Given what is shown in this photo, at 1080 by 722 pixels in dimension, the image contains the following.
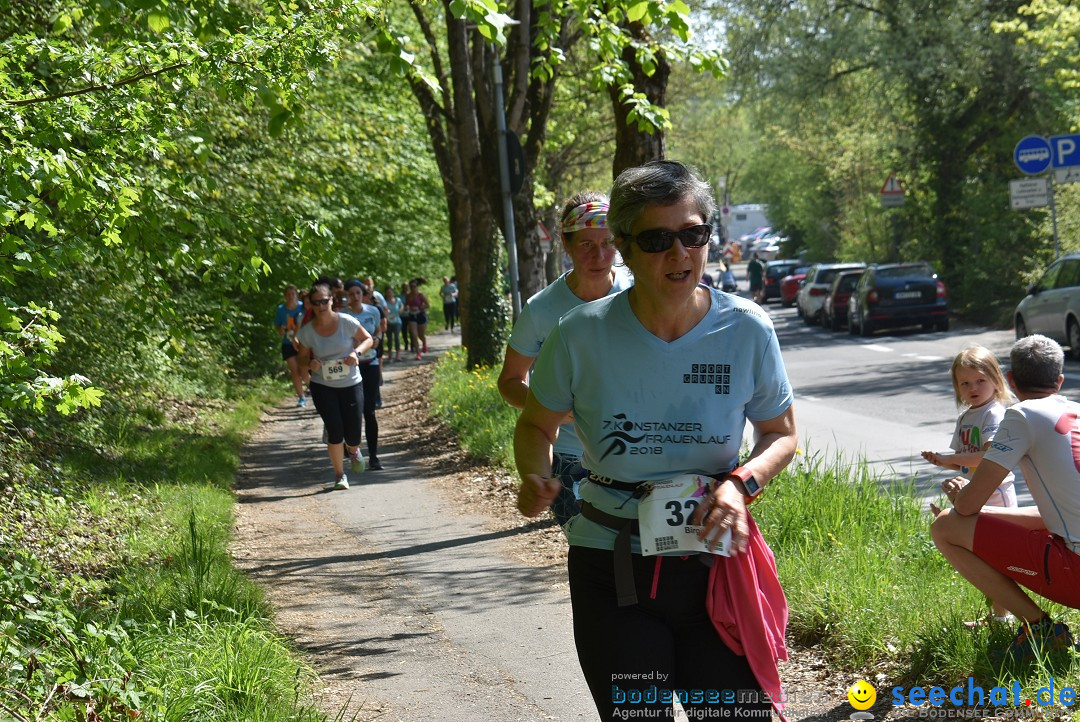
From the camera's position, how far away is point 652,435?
10.7 feet

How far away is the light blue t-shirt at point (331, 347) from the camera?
12.3m

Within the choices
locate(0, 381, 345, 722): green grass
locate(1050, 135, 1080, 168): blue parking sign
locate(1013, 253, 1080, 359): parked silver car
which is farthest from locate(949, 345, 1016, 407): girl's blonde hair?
locate(1013, 253, 1080, 359): parked silver car

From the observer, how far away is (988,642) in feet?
15.9

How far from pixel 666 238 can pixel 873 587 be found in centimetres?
314

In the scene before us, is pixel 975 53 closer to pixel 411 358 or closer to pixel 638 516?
pixel 411 358

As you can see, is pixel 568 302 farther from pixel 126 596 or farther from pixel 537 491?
pixel 126 596

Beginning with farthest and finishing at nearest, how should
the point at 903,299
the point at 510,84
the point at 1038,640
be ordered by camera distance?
the point at 903,299 → the point at 510,84 → the point at 1038,640

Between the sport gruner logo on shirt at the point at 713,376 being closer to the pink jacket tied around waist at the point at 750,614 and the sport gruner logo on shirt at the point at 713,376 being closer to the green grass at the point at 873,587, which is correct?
the pink jacket tied around waist at the point at 750,614

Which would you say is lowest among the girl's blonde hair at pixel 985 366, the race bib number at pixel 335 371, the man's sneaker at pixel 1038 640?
the man's sneaker at pixel 1038 640

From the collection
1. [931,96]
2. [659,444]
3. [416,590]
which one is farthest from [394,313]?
[659,444]

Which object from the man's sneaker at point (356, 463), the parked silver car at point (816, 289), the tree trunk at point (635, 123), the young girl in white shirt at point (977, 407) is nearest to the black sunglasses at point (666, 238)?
the young girl in white shirt at point (977, 407)

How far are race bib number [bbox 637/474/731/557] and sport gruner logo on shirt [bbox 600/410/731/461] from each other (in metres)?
0.11

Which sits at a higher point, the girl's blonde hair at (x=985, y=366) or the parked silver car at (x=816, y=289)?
the girl's blonde hair at (x=985, y=366)

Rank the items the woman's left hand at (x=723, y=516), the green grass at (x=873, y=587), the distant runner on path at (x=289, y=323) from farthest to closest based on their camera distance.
Result: the distant runner on path at (x=289, y=323) < the green grass at (x=873, y=587) < the woman's left hand at (x=723, y=516)
